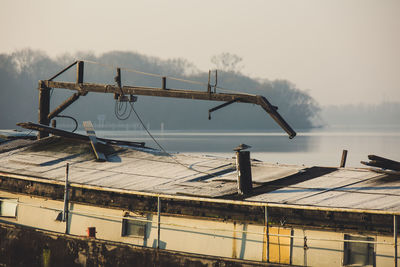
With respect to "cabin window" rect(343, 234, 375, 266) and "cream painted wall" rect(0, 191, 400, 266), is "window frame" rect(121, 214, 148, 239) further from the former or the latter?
"cabin window" rect(343, 234, 375, 266)

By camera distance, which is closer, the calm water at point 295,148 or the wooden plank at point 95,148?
the wooden plank at point 95,148

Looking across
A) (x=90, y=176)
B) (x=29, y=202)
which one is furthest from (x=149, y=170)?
(x=29, y=202)

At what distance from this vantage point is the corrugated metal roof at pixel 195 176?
14773 millimetres

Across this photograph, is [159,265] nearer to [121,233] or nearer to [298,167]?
[121,233]

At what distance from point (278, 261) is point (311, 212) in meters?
1.60

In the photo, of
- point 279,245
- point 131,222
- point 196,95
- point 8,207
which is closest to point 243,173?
point 279,245

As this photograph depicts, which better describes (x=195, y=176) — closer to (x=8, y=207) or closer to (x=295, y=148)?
(x=8, y=207)

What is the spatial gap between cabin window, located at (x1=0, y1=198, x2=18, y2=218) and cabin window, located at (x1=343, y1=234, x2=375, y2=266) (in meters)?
11.2

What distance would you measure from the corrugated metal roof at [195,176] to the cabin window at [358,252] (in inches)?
31.3

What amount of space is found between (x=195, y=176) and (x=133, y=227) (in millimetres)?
2750

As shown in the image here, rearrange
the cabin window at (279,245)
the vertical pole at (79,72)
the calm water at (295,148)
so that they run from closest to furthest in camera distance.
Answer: the cabin window at (279,245), the vertical pole at (79,72), the calm water at (295,148)

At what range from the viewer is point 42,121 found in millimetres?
25391

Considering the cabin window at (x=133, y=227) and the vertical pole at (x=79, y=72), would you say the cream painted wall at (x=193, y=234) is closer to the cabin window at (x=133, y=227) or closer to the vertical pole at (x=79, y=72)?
the cabin window at (x=133, y=227)

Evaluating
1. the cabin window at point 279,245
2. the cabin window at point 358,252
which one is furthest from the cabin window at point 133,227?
the cabin window at point 358,252
